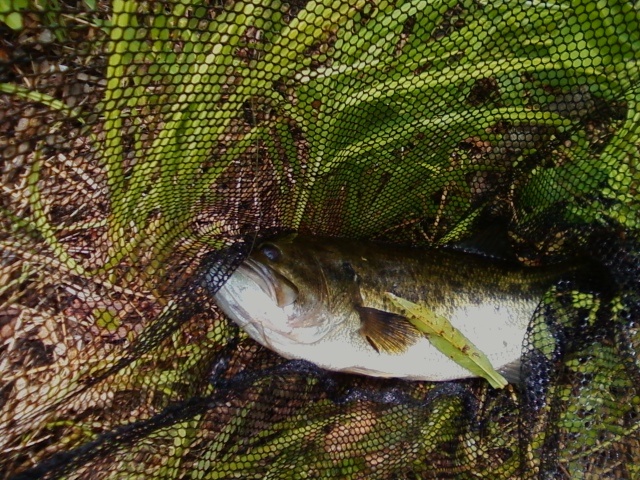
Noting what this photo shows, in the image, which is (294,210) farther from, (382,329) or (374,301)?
(382,329)

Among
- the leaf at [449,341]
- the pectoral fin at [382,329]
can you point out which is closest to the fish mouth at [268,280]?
the pectoral fin at [382,329]

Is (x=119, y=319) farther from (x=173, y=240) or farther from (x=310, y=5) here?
(x=310, y=5)

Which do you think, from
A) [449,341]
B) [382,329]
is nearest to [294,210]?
[382,329]

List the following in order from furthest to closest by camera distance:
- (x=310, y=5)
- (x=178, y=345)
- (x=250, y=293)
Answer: (x=178, y=345) → (x=250, y=293) → (x=310, y=5)

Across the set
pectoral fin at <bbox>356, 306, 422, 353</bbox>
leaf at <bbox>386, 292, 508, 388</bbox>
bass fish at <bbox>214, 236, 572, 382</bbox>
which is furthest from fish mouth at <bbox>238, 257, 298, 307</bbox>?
leaf at <bbox>386, 292, 508, 388</bbox>

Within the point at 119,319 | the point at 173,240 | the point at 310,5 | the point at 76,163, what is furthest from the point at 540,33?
the point at 119,319

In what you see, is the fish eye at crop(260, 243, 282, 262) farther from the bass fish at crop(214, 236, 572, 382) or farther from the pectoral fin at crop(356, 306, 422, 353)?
the pectoral fin at crop(356, 306, 422, 353)

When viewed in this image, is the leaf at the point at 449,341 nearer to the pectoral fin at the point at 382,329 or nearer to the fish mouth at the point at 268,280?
the pectoral fin at the point at 382,329

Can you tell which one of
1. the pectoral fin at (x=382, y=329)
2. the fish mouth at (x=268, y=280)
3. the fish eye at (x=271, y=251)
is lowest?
the pectoral fin at (x=382, y=329)
